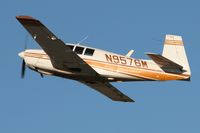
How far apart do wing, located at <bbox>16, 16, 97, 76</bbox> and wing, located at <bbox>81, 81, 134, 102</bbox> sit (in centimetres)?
273

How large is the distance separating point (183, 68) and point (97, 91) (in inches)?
257

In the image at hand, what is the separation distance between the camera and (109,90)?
3584cm

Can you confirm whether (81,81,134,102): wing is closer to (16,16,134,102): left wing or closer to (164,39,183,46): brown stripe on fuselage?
(16,16,134,102): left wing

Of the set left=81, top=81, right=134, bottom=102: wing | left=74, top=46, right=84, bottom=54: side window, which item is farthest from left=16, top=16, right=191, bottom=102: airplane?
left=81, top=81, right=134, bottom=102: wing

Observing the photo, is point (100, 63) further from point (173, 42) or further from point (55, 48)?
point (173, 42)

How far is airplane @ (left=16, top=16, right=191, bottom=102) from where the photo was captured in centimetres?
3105

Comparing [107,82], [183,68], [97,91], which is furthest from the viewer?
[97,91]

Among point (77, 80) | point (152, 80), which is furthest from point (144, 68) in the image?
point (77, 80)

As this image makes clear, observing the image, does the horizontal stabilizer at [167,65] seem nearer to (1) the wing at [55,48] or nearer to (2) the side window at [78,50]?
(1) the wing at [55,48]

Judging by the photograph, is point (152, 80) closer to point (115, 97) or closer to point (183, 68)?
point (183, 68)

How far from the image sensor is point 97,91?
36.2 metres

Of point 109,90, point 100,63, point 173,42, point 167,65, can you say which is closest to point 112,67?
point 100,63

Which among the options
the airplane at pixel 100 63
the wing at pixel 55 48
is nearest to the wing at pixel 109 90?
the airplane at pixel 100 63

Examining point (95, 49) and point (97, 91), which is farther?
point (97, 91)
